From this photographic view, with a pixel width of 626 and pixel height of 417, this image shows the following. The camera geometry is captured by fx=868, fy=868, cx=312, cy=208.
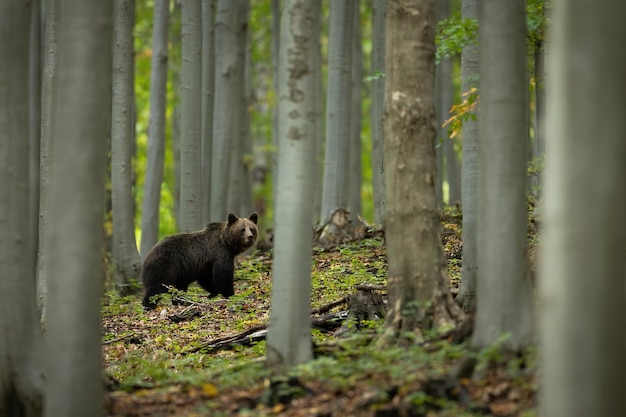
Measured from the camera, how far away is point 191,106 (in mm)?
17469

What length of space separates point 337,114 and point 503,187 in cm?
1268

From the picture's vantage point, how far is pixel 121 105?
17203 mm

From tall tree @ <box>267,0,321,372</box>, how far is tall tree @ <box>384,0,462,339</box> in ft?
2.92

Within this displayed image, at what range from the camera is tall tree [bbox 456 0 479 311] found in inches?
426

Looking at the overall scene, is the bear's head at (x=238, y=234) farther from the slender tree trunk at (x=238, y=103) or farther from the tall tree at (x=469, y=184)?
the tall tree at (x=469, y=184)

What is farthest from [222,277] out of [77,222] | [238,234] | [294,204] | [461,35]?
[77,222]

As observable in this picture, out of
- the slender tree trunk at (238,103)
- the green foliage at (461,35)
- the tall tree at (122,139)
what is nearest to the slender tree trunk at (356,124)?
the slender tree trunk at (238,103)

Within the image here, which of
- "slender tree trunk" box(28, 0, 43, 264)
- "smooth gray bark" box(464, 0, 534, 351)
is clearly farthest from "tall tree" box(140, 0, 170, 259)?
"smooth gray bark" box(464, 0, 534, 351)

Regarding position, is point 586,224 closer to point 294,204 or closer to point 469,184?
point 294,204

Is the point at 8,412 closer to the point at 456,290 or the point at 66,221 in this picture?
the point at 66,221

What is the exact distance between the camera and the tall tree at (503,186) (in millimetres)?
7691

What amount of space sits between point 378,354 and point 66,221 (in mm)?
3137

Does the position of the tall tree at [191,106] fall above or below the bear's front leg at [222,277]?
above

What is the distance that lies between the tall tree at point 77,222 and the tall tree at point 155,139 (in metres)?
13.3
